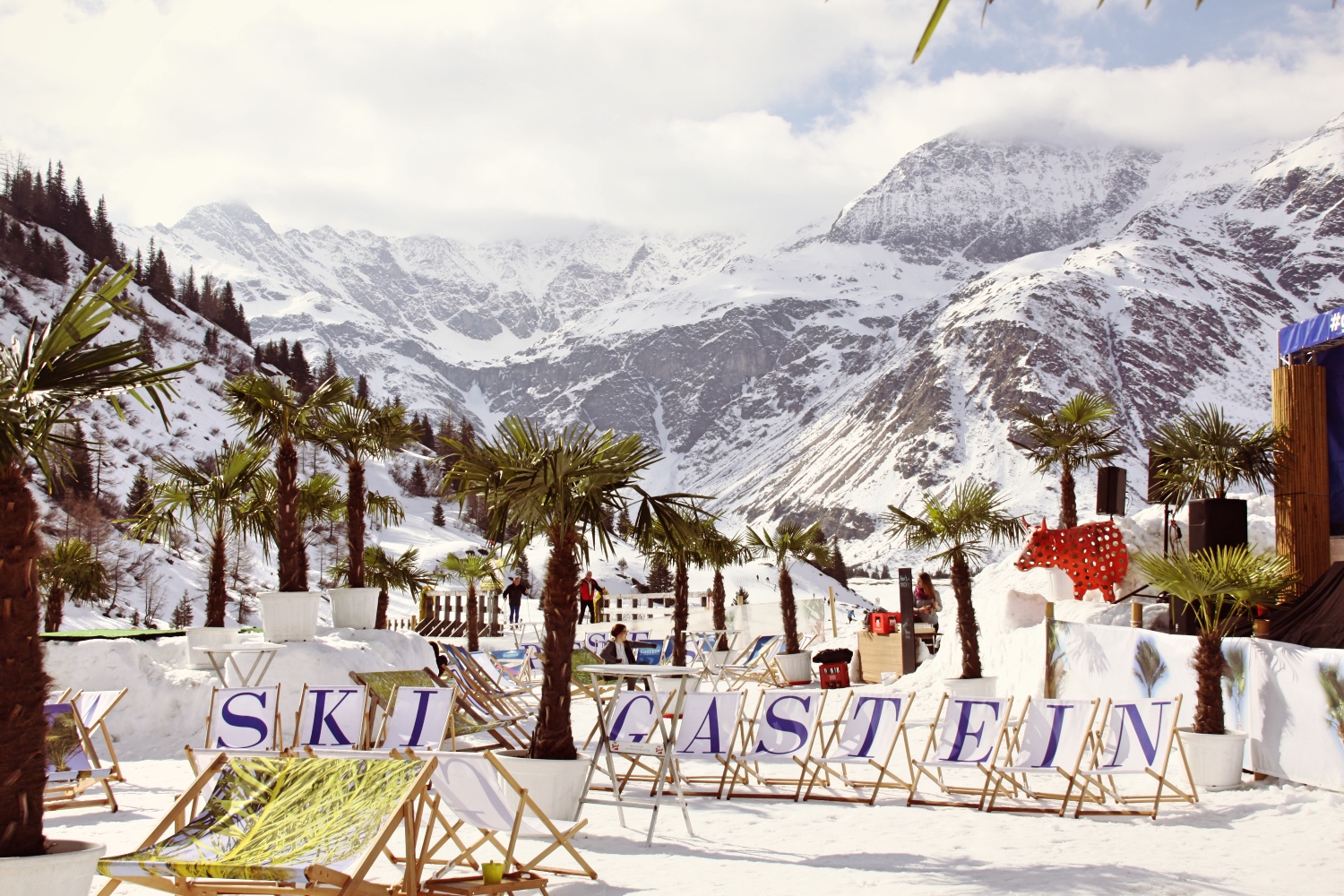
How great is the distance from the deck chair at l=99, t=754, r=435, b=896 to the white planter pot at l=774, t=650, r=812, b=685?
13.1 meters

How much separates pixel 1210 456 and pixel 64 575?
1645cm

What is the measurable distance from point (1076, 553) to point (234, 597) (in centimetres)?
3100

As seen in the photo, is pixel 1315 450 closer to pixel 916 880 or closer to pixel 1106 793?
pixel 1106 793

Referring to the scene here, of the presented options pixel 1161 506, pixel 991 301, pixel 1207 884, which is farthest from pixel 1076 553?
pixel 991 301

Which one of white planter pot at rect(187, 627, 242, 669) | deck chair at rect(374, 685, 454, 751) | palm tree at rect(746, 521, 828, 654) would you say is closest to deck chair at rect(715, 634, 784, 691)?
palm tree at rect(746, 521, 828, 654)

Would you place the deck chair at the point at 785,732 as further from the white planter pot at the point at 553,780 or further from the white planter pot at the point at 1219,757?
the white planter pot at the point at 1219,757

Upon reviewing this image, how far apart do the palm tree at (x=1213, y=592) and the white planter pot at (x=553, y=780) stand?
4328 mm

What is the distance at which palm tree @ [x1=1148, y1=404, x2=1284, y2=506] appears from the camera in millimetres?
11141

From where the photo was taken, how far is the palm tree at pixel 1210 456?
1114 cm

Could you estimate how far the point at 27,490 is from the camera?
13.3 ft

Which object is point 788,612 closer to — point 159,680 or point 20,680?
point 159,680

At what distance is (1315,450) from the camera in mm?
10742

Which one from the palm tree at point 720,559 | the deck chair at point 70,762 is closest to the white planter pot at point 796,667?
the palm tree at point 720,559

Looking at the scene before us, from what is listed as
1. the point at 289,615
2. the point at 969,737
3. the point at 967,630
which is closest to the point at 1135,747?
the point at 969,737
